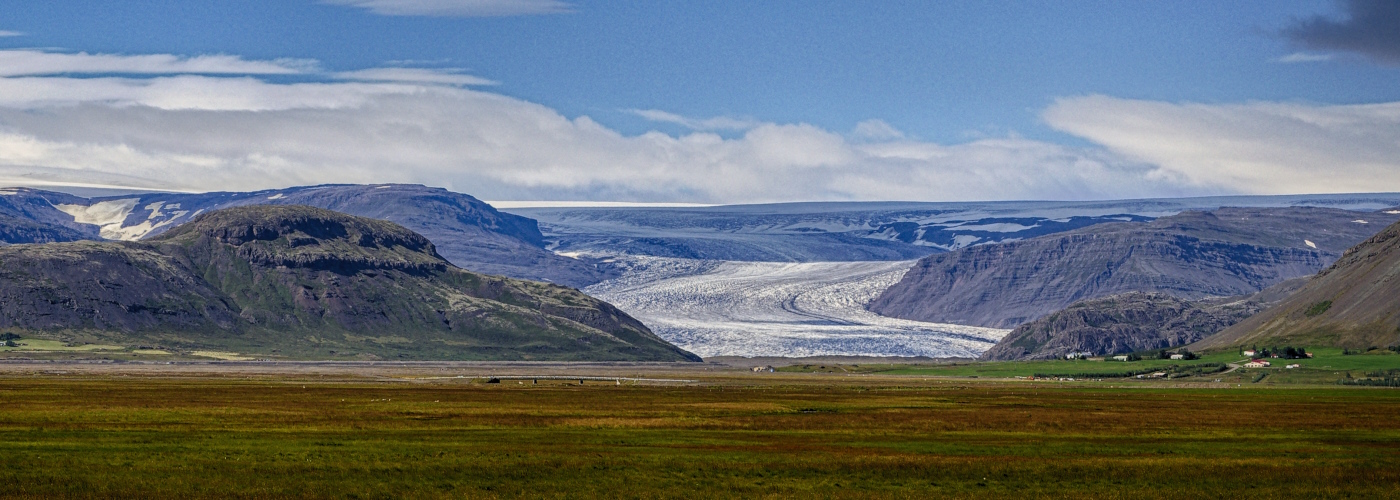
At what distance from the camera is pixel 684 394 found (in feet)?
411

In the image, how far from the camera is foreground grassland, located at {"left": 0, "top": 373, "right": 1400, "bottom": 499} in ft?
171

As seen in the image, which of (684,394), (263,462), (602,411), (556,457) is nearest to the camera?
(263,462)

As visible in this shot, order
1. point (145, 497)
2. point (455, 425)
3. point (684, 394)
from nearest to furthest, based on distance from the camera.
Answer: point (145, 497), point (455, 425), point (684, 394)

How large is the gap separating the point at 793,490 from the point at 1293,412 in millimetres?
57603

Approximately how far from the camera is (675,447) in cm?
6662

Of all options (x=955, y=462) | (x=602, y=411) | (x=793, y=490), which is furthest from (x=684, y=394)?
(x=793, y=490)

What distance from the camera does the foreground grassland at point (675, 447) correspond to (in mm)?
52188

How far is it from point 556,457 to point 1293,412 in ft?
189

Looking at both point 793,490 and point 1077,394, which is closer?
point 793,490

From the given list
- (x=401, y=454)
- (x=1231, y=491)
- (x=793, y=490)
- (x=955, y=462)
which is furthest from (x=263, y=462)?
(x=1231, y=491)

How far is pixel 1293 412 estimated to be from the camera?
322ft

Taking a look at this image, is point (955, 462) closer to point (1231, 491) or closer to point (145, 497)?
point (1231, 491)

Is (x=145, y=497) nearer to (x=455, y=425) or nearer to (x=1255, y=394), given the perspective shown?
(x=455, y=425)

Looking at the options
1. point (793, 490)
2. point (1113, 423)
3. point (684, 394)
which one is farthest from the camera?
point (684, 394)
